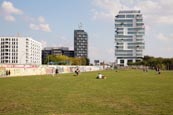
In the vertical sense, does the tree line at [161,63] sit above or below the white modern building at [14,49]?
below

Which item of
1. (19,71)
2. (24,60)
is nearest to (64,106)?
(19,71)

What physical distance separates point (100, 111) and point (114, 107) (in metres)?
1.61

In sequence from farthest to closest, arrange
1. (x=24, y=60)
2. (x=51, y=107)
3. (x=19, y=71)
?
(x=24, y=60)
(x=19, y=71)
(x=51, y=107)

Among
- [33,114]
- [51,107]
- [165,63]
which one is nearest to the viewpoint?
[33,114]

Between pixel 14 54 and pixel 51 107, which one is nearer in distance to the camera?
→ pixel 51 107

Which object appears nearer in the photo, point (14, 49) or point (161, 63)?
point (161, 63)

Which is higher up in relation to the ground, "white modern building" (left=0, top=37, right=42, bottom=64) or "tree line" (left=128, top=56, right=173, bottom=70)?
"white modern building" (left=0, top=37, right=42, bottom=64)

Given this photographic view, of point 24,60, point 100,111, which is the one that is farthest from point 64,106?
point 24,60

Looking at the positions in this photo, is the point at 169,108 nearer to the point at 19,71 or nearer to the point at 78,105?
the point at 78,105

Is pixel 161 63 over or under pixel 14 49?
under

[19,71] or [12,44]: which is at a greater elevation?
[12,44]

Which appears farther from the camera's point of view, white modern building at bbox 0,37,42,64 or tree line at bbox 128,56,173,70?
white modern building at bbox 0,37,42,64

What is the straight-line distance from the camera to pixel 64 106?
1644 centimetres

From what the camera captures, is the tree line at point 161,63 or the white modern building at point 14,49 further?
the white modern building at point 14,49
